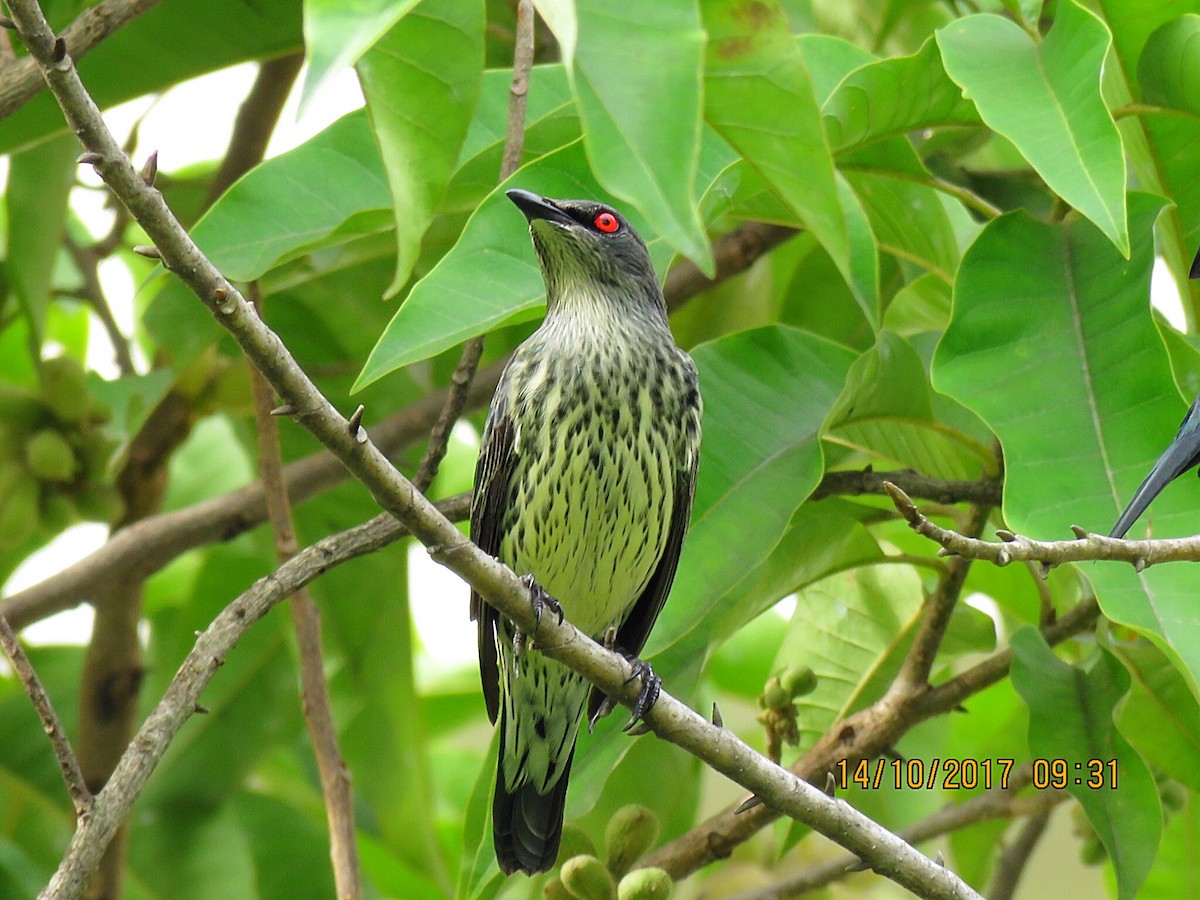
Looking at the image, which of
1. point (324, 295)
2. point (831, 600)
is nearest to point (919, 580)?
point (831, 600)

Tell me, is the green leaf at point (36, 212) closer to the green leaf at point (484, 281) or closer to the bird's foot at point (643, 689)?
the green leaf at point (484, 281)

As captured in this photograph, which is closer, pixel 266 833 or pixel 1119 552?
pixel 1119 552

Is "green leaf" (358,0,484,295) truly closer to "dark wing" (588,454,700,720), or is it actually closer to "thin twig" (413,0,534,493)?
"thin twig" (413,0,534,493)

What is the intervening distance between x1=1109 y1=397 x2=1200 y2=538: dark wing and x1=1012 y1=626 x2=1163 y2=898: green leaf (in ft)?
1.87

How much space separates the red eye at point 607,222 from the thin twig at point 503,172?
1.78ft

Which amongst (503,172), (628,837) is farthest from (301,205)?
(628,837)

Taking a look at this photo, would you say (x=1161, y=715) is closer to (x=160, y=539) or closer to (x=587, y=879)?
(x=587, y=879)

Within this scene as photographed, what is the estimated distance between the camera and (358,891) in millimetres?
2949

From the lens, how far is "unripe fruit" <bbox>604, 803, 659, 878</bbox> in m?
2.97

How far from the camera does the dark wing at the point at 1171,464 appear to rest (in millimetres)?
2371

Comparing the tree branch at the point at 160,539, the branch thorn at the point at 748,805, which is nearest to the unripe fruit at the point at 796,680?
the branch thorn at the point at 748,805

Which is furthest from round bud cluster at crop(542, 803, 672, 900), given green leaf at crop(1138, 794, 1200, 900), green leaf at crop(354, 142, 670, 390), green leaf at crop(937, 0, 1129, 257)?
green leaf at crop(1138, 794, 1200, 900)

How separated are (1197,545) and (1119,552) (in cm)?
16

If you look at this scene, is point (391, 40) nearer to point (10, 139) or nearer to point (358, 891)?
point (10, 139)
